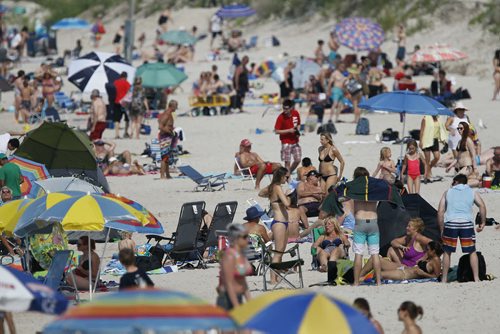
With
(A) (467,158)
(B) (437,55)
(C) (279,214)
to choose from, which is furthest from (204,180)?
(B) (437,55)

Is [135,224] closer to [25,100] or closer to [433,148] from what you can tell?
[433,148]

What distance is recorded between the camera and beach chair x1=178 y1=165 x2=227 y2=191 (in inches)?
764

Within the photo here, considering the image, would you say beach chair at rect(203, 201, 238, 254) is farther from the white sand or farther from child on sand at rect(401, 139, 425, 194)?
child on sand at rect(401, 139, 425, 194)

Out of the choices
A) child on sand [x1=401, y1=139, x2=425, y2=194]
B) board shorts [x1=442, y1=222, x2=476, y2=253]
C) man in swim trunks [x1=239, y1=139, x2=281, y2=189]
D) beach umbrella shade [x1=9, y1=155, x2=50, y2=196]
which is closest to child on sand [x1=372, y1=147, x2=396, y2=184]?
child on sand [x1=401, y1=139, x2=425, y2=194]

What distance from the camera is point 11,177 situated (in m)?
16.1

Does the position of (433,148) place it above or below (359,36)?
below

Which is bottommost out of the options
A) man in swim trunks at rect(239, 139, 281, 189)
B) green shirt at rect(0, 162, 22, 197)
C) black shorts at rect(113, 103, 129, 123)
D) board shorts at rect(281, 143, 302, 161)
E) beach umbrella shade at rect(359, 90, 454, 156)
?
black shorts at rect(113, 103, 129, 123)

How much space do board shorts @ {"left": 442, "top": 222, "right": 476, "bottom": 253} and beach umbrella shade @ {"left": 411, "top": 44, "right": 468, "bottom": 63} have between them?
1774cm

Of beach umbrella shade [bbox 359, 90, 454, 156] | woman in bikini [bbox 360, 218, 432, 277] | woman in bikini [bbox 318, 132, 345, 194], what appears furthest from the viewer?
beach umbrella shade [bbox 359, 90, 454, 156]

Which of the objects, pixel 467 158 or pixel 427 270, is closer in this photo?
pixel 427 270

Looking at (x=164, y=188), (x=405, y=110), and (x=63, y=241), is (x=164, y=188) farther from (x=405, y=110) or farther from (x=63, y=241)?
(x=63, y=241)

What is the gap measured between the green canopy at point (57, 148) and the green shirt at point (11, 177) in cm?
191

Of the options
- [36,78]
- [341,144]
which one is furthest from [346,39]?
[341,144]

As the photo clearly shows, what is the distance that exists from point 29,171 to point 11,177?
0.87 meters
